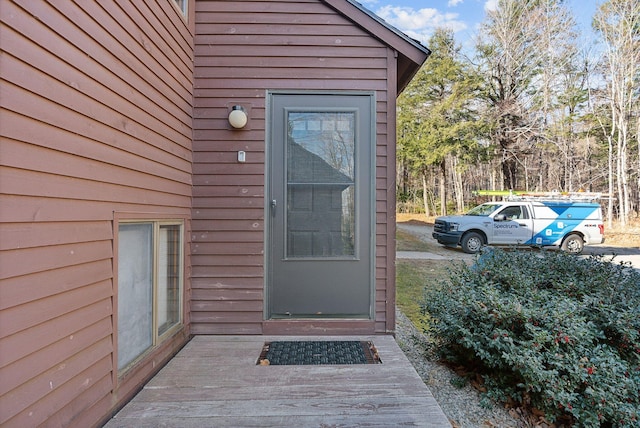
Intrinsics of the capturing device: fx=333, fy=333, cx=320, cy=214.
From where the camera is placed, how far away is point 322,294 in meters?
3.02

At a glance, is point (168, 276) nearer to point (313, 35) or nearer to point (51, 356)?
point (51, 356)

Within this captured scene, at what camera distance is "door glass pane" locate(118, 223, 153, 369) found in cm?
199

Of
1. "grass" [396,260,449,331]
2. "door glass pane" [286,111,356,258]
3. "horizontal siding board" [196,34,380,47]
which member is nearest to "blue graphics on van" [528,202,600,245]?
"grass" [396,260,449,331]

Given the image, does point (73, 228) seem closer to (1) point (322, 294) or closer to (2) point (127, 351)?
(2) point (127, 351)

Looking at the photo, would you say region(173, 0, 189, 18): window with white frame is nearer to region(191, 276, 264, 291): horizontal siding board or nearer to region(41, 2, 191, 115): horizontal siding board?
region(41, 2, 191, 115): horizontal siding board

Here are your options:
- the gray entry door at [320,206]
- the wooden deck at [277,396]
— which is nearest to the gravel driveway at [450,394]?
the wooden deck at [277,396]

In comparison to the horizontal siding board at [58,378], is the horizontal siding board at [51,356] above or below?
above

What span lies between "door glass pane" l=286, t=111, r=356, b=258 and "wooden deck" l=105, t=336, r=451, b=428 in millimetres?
1014

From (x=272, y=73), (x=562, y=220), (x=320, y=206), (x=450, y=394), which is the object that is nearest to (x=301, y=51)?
(x=272, y=73)

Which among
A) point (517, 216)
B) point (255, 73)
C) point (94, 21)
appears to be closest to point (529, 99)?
point (517, 216)

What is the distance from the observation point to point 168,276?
2617mm

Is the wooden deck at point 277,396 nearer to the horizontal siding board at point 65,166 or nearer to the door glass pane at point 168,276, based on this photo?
the door glass pane at point 168,276

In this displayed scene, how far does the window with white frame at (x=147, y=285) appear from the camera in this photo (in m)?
2.02

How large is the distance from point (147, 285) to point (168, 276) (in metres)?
0.33
